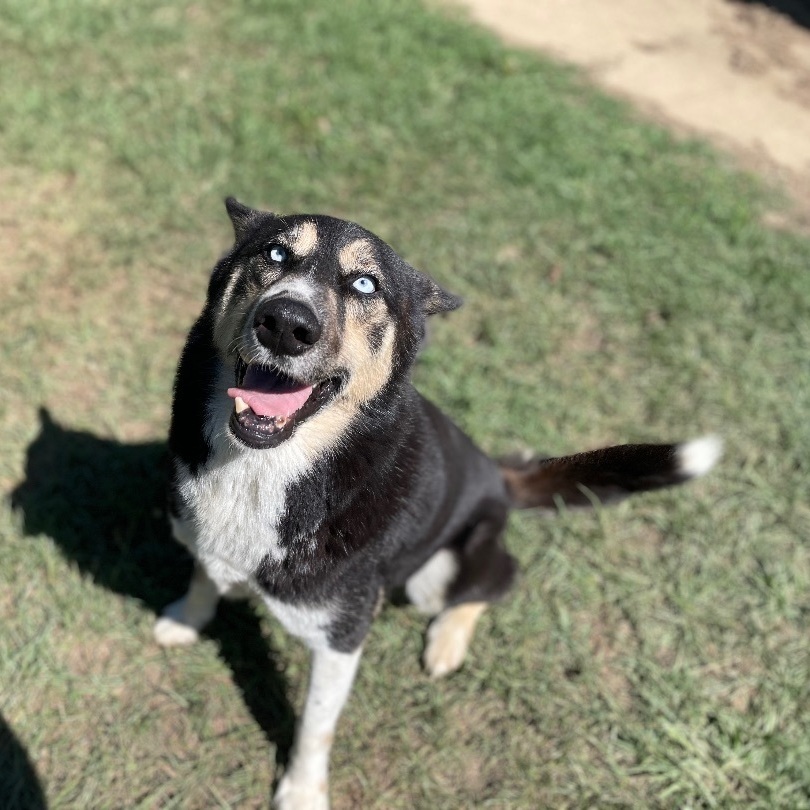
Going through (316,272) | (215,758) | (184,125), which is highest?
(316,272)

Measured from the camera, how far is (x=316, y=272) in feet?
7.38

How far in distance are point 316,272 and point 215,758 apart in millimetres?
2000

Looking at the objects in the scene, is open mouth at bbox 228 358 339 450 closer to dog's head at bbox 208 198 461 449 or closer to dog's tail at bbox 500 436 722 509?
dog's head at bbox 208 198 461 449

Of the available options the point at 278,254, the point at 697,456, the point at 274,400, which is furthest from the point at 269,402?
the point at 697,456

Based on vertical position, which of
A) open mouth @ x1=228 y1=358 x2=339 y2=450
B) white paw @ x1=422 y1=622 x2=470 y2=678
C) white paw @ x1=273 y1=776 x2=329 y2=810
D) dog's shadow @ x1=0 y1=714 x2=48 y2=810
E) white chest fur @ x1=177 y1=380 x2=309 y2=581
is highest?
open mouth @ x1=228 y1=358 x2=339 y2=450

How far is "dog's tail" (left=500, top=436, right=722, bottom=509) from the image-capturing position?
2055mm

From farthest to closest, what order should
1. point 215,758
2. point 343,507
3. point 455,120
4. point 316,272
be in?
1. point 455,120
2. point 215,758
3. point 343,507
4. point 316,272

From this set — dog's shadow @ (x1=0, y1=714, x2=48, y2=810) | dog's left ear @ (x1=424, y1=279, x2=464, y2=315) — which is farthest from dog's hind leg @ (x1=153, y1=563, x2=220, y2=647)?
dog's left ear @ (x1=424, y1=279, x2=464, y2=315)

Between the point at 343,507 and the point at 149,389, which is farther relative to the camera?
the point at 149,389

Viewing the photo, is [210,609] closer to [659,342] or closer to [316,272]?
[316,272]

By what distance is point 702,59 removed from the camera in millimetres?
7441

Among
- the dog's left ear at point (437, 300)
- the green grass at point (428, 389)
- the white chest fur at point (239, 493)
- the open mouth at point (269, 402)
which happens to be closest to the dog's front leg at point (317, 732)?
the green grass at point (428, 389)

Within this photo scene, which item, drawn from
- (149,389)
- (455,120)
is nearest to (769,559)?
(149,389)

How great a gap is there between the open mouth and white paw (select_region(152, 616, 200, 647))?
54.5 inches
